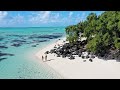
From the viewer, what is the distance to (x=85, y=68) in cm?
1035

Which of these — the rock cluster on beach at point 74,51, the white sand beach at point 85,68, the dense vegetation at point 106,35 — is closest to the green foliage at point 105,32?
the dense vegetation at point 106,35

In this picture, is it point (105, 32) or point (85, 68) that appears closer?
point (85, 68)

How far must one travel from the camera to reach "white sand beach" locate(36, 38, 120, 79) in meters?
9.43

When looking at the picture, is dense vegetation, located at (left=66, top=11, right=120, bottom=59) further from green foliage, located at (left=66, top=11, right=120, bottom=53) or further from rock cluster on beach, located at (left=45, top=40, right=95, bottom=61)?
rock cluster on beach, located at (left=45, top=40, right=95, bottom=61)

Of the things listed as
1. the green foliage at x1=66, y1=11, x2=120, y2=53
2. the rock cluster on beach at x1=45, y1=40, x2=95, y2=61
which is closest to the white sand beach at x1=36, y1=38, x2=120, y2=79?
the rock cluster on beach at x1=45, y1=40, x2=95, y2=61

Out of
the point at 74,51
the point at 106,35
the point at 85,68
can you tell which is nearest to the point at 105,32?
the point at 106,35

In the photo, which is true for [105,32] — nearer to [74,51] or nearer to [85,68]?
[74,51]

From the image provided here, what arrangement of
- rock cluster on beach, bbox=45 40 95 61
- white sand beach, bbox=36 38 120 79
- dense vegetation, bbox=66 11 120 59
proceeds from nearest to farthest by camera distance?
white sand beach, bbox=36 38 120 79 → dense vegetation, bbox=66 11 120 59 → rock cluster on beach, bbox=45 40 95 61

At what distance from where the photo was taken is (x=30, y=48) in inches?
662

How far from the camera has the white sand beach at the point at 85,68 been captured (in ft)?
30.9

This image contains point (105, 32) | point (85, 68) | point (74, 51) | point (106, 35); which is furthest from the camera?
point (74, 51)

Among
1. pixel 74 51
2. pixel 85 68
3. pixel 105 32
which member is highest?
pixel 105 32

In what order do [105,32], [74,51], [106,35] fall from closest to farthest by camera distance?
1. [106,35]
2. [105,32]
3. [74,51]
